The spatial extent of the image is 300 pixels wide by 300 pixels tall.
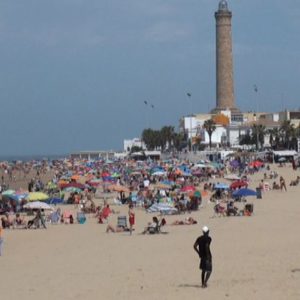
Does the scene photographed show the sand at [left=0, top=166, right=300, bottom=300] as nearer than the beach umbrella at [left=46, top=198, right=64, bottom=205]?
Yes

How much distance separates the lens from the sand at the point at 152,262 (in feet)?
37.8

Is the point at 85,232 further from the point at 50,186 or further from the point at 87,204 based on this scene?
the point at 50,186

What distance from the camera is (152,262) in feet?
49.3

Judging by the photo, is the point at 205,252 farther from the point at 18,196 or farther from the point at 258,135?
the point at 258,135

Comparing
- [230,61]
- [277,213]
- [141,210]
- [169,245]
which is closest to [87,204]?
[141,210]

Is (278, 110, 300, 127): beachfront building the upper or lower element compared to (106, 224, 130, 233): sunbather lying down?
upper

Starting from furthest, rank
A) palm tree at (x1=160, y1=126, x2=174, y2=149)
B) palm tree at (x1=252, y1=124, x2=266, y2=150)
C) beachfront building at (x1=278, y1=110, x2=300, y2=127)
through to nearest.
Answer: palm tree at (x1=160, y1=126, x2=174, y2=149), beachfront building at (x1=278, y1=110, x2=300, y2=127), palm tree at (x1=252, y1=124, x2=266, y2=150)

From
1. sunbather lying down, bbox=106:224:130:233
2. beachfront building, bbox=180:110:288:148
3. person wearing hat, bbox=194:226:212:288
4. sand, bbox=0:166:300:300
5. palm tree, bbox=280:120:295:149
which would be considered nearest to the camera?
person wearing hat, bbox=194:226:212:288

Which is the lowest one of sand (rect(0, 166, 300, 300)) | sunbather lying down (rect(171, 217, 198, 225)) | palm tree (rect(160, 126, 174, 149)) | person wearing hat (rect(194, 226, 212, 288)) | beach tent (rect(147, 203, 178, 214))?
sand (rect(0, 166, 300, 300))

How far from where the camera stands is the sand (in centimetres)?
1152

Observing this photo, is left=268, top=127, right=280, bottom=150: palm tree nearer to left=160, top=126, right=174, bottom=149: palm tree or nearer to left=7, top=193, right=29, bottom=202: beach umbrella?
left=160, top=126, right=174, bottom=149: palm tree

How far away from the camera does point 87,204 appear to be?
104ft

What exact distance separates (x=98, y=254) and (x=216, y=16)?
271 feet

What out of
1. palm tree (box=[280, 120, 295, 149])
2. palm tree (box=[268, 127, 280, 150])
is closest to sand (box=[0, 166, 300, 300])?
palm tree (box=[280, 120, 295, 149])
